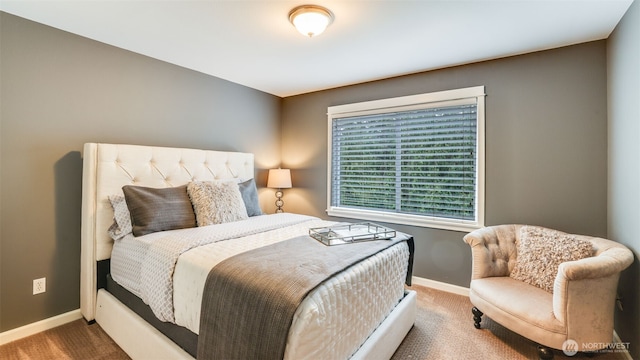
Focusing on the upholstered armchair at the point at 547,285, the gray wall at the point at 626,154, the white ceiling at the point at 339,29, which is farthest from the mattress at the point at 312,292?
the white ceiling at the point at 339,29

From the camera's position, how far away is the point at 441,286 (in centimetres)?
301

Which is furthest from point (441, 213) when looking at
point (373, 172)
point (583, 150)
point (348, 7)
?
point (348, 7)

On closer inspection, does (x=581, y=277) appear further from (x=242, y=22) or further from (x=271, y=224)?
(x=242, y=22)

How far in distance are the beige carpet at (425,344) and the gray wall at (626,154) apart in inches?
14.0

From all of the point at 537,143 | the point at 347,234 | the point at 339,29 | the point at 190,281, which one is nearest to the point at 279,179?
the point at 347,234

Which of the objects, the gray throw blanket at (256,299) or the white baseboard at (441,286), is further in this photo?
the white baseboard at (441,286)

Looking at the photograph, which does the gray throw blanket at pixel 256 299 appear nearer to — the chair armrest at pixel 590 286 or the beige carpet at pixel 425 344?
the beige carpet at pixel 425 344

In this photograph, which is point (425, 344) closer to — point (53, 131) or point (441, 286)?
point (441, 286)

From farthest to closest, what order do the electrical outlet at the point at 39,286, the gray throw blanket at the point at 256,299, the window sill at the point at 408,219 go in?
the window sill at the point at 408,219 → the electrical outlet at the point at 39,286 → the gray throw blanket at the point at 256,299

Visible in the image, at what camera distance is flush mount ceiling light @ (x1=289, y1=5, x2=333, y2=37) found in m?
1.91

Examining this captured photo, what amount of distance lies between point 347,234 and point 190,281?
3.62ft

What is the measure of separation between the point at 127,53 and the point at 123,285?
80.4 inches

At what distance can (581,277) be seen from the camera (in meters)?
1.61

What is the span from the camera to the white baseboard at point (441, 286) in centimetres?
289
